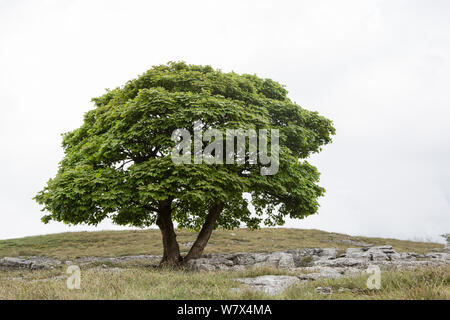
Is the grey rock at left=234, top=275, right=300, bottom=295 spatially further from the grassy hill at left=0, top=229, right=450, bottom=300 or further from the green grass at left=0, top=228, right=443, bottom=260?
the green grass at left=0, top=228, right=443, bottom=260

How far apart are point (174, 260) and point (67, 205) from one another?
7.77 m

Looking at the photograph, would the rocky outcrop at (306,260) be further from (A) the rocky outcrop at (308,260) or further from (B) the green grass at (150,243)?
(B) the green grass at (150,243)

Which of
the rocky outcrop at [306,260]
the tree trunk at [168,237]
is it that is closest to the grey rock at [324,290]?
the rocky outcrop at [306,260]

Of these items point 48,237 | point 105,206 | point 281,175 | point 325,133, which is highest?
point 325,133

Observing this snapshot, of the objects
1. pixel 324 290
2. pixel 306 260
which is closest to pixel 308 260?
pixel 306 260

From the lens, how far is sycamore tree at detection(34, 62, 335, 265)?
16375mm

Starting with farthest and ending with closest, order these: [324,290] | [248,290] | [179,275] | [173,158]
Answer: [173,158] < [179,275] < [324,290] < [248,290]

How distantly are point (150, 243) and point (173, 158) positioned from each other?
26130 mm

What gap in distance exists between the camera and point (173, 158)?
1625 centimetres

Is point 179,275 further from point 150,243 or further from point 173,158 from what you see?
point 150,243
